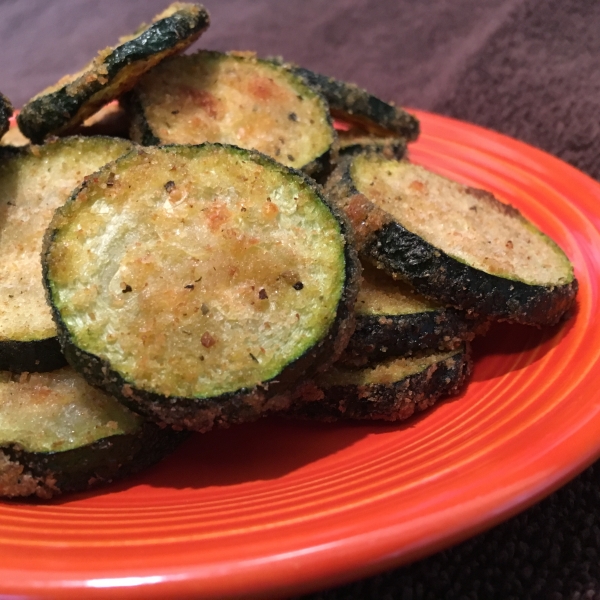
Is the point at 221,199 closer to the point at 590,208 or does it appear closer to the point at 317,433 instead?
the point at 317,433

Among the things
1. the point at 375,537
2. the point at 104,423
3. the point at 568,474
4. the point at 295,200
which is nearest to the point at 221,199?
the point at 295,200

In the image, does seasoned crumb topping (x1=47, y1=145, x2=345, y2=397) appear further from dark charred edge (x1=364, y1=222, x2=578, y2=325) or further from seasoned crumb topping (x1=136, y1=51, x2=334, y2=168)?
seasoned crumb topping (x1=136, y1=51, x2=334, y2=168)

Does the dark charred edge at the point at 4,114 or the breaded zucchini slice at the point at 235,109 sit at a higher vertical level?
the dark charred edge at the point at 4,114

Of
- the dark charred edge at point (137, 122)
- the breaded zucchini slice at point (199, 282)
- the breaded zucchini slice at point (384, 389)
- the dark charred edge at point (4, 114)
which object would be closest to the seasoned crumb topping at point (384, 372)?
the breaded zucchini slice at point (384, 389)

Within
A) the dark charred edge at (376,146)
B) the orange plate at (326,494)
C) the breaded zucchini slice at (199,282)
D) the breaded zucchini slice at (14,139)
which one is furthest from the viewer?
the breaded zucchini slice at (14,139)

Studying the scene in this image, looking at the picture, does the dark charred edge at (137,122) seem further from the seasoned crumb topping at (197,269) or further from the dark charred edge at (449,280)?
the dark charred edge at (449,280)

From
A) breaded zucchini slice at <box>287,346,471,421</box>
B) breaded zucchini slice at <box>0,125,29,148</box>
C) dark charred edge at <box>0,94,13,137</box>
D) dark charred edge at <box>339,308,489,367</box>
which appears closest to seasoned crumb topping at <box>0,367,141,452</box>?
breaded zucchini slice at <box>287,346,471,421</box>

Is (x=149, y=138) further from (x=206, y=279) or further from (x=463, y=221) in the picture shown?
(x=463, y=221)
